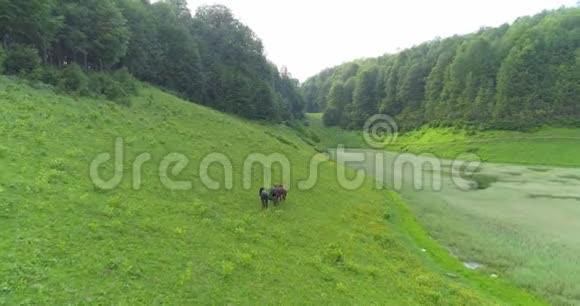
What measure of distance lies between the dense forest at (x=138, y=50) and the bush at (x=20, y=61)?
86mm

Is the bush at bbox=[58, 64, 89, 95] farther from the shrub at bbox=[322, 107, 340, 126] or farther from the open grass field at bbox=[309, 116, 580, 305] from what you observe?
the shrub at bbox=[322, 107, 340, 126]

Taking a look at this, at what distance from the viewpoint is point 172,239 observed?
18984 mm

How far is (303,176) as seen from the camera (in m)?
41.0

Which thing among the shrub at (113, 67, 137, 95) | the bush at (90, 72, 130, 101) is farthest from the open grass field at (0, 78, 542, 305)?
the shrub at (113, 67, 137, 95)

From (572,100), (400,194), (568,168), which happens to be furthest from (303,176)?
(572,100)

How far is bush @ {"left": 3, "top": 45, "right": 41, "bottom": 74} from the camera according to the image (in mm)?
36869

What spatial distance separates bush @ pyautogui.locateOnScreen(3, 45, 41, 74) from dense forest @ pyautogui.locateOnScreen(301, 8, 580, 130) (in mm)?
108601

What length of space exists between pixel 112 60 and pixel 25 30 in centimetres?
1566

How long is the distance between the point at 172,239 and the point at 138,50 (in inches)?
2367

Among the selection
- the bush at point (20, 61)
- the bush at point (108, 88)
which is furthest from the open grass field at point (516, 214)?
the bush at point (20, 61)

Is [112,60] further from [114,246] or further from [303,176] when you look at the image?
[114,246]

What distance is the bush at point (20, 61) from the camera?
36869mm

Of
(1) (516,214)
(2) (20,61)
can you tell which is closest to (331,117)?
(1) (516,214)

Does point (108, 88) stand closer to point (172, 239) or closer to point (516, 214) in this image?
point (172, 239)
